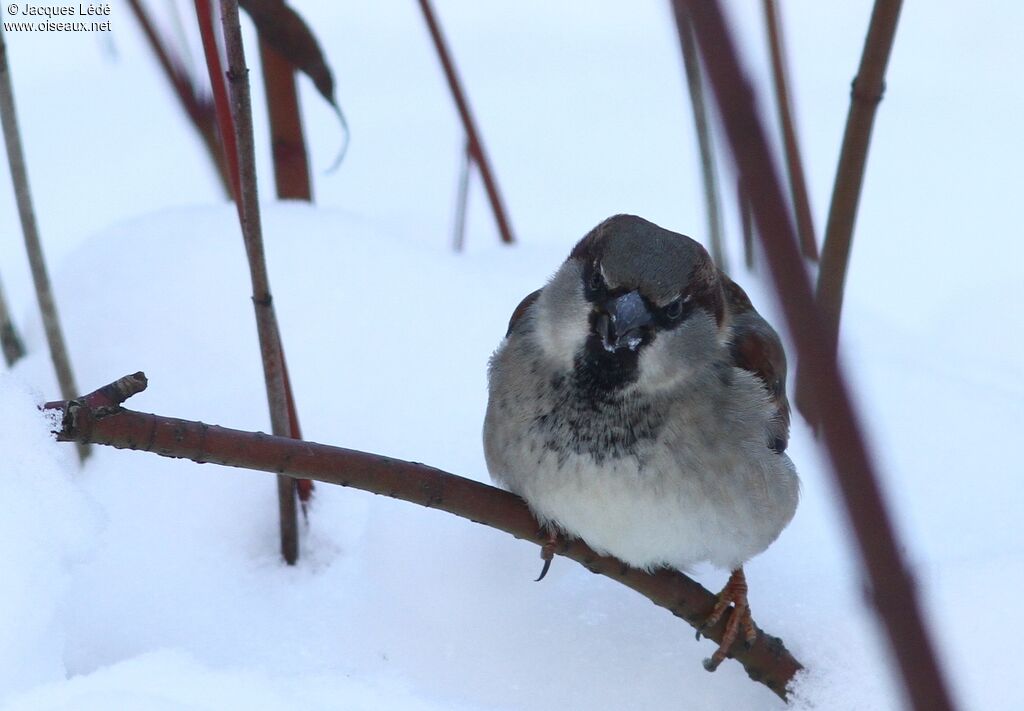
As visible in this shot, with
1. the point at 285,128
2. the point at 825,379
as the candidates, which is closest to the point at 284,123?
the point at 285,128

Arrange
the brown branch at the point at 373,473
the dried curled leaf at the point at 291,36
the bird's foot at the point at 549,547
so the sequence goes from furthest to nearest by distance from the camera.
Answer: the dried curled leaf at the point at 291,36, the bird's foot at the point at 549,547, the brown branch at the point at 373,473

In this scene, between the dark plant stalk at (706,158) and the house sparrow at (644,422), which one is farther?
the dark plant stalk at (706,158)

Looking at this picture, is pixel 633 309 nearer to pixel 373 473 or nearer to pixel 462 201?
pixel 373 473

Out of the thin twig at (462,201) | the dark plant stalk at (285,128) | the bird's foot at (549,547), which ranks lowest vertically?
the bird's foot at (549,547)

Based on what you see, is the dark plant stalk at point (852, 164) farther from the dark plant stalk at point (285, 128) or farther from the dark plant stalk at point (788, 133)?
the dark plant stalk at point (285, 128)

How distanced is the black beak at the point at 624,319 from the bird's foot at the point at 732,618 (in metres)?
0.43

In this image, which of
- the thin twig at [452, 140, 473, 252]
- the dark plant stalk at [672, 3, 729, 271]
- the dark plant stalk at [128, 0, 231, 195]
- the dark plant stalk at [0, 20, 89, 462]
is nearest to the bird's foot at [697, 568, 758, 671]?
the dark plant stalk at [672, 3, 729, 271]

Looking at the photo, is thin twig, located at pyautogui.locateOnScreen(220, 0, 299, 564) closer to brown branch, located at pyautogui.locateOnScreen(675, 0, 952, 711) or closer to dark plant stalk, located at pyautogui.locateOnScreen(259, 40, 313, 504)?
dark plant stalk, located at pyautogui.locateOnScreen(259, 40, 313, 504)

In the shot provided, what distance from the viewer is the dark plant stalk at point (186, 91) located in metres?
2.62

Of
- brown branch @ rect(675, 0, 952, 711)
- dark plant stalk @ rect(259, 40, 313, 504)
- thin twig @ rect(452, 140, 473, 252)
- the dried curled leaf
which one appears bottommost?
thin twig @ rect(452, 140, 473, 252)

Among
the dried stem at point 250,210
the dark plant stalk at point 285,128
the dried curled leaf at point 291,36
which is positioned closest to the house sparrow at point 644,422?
the dried stem at point 250,210

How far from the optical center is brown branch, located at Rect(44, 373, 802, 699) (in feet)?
4.12

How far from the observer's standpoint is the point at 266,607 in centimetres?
191

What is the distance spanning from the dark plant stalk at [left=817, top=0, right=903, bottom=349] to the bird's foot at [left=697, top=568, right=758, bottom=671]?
0.45 metres
